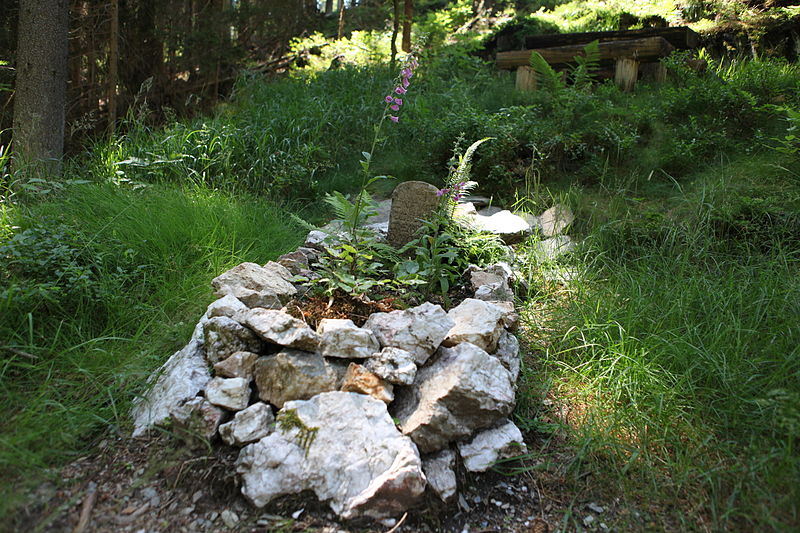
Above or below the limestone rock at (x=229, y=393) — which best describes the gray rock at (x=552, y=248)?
above

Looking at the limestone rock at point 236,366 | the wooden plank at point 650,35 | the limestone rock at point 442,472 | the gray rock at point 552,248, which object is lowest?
the limestone rock at point 442,472

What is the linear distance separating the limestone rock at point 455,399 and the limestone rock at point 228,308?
849mm

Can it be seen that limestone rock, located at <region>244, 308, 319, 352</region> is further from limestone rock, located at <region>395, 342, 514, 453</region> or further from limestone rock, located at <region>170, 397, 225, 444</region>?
limestone rock, located at <region>395, 342, 514, 453</region>

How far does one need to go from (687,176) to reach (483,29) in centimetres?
895

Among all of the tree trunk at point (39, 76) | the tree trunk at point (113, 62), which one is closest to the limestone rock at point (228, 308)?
the tree trunk at point (39, 76)

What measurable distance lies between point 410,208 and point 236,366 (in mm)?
1782

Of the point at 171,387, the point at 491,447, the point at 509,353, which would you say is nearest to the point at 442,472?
the point at 491,447

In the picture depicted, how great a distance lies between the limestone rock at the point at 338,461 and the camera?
197cm

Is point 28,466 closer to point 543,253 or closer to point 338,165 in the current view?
point 543,253

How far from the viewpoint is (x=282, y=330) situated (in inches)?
92.8

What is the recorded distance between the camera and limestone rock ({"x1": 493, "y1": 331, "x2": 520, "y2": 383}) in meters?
2.63

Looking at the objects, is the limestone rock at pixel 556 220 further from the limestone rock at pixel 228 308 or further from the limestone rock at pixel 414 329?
the limestone rock at pixel 228 308

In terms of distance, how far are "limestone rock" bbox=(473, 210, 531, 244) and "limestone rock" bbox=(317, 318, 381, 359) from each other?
1.65 metres

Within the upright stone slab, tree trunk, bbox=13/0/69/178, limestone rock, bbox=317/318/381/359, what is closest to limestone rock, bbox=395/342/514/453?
limestone rock, bbox=317/318/381/359
